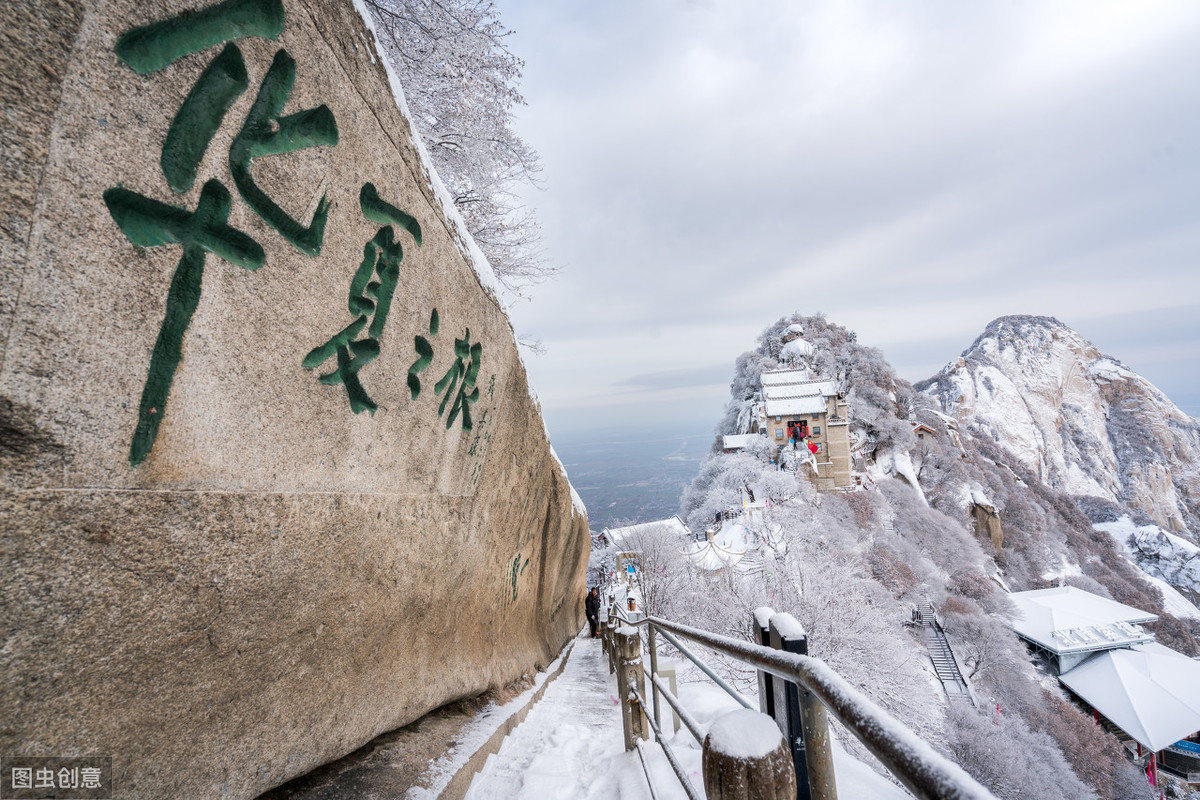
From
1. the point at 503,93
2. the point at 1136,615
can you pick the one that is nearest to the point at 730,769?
the point at 503,93

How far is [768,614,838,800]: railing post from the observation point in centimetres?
106

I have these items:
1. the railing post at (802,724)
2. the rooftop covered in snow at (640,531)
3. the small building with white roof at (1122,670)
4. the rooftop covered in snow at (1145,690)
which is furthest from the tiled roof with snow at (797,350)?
the railing post at (802,724)

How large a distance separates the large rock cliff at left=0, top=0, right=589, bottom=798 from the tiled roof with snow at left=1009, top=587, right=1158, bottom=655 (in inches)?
1072

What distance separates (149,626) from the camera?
4.76ft

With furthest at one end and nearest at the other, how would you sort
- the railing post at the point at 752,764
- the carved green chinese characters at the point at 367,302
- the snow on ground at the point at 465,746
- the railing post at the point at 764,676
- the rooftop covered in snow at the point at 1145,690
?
the rooftop covered in snow at the point at 1145,690 → the snow on ground at the point at 465,746 → the carved green chinese characters at the point at 367,302 → the railing post at the point at 764,676 → the railing post at the point at 752,764

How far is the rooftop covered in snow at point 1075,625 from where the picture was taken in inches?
765

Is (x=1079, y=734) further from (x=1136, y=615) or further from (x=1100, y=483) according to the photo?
(x=1100, y=483)

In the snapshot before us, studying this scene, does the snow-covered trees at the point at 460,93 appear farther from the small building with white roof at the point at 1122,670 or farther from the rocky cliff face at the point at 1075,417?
the rocky cliff face at the point at 1075,417

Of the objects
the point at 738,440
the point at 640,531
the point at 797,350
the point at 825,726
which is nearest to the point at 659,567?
the point at 640,531

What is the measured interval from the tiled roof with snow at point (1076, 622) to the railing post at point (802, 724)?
26599 millimetres

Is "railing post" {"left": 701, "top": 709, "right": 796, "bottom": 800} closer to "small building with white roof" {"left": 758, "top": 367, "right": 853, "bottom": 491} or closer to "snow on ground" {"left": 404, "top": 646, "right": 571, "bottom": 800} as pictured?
"snow on ground" {"left": 404, "top": 646, "right": 571, "bottom": 800}

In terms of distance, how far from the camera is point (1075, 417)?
189 feet

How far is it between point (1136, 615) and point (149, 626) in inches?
1255

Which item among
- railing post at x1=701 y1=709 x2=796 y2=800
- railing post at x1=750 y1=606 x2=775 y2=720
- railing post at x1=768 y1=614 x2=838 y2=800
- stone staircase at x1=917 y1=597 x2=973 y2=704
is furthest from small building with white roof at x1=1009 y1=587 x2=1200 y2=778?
railing post at x1=701 y1=709 x2=796 y2=800
